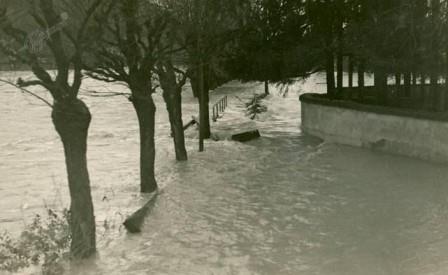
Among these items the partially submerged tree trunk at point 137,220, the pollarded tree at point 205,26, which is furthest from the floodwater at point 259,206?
the pollarded tree at point 205,26

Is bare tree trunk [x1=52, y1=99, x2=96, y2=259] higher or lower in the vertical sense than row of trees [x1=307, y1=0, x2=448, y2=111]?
lower

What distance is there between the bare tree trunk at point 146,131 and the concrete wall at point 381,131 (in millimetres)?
9229

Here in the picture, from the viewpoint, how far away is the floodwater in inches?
425

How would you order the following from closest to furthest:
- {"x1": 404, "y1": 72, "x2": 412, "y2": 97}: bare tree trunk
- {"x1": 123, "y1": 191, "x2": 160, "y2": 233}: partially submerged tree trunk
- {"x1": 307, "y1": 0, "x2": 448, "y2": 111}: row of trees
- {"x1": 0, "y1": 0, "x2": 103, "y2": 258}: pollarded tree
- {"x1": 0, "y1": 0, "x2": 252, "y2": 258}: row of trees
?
{"x1": 0, "y1": 0, "x2": 103, "y2": 258}: pollarded tree
{"x1": 0, "y1": 0, "x2": 252, "y2": 258}: row of trees
{"x1": 123, "y1": 191, "x2": 160, "y2": 233}: partially submerged tree trunk
{"x1": 307, "y1": 0, "x2": 448, "y2": 111}: row of trees
{"x1": 404, "y1": 72, "x2": 412, "y2": 97}: bare tree trunk

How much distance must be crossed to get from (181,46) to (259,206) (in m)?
5.93

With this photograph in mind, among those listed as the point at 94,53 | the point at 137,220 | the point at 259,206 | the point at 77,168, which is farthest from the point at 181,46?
the point at 77,168

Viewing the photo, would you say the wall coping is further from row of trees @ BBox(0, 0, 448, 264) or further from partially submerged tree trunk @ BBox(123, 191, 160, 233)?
partially submerged tree trunk @ BBox(123, 191, 160, 233)

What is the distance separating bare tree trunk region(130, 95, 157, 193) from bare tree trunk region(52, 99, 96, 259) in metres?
4.71

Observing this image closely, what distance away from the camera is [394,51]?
20984mm

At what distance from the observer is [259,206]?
585 inches

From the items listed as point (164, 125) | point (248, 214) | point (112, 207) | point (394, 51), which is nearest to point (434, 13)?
point (394, 51)

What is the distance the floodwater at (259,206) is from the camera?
10797 mm

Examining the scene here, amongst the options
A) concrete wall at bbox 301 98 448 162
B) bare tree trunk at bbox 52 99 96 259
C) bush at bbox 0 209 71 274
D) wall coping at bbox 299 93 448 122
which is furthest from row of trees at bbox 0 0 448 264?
concrete wall at bbox 301 98 448 162

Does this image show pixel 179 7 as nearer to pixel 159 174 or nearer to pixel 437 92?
pixel 159 174
